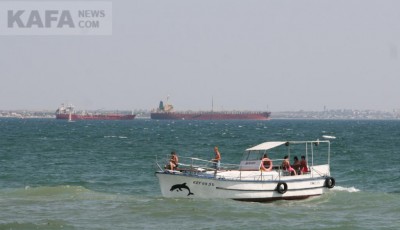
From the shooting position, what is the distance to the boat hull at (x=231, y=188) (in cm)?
3591

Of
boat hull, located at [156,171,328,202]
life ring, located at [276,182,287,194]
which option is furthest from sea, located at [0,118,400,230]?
life ring, located at [276,182,287,194]

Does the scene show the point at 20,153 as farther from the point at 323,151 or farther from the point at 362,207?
the point at 362,207

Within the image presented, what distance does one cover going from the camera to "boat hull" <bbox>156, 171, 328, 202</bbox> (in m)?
35.9

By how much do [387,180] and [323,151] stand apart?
1326 inches

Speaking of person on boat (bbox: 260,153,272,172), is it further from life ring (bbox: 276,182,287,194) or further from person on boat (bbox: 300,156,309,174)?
person on boat (bbox: 300,156,309,174)

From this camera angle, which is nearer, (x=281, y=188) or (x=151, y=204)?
(x=151, y=204)

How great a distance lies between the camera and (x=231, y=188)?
35.8 metres

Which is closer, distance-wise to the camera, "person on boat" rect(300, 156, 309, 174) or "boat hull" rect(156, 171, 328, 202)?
"boat hull" rect(156, 171, 328, 202)

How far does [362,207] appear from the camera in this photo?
3603 cm

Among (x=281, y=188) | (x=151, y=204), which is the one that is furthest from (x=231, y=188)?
(x=151, y=204)

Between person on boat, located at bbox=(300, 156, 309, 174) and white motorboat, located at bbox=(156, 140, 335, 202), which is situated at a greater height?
person on boat, located at bbox=(300, 156, 309, 174)

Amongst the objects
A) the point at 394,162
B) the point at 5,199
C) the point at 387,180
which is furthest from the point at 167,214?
the point at 394,162

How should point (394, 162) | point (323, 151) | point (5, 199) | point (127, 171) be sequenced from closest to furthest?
point (5, 199), point (127, 171), point (394, 162), point (323, 151)

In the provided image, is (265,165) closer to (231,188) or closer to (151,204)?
(231,188)
